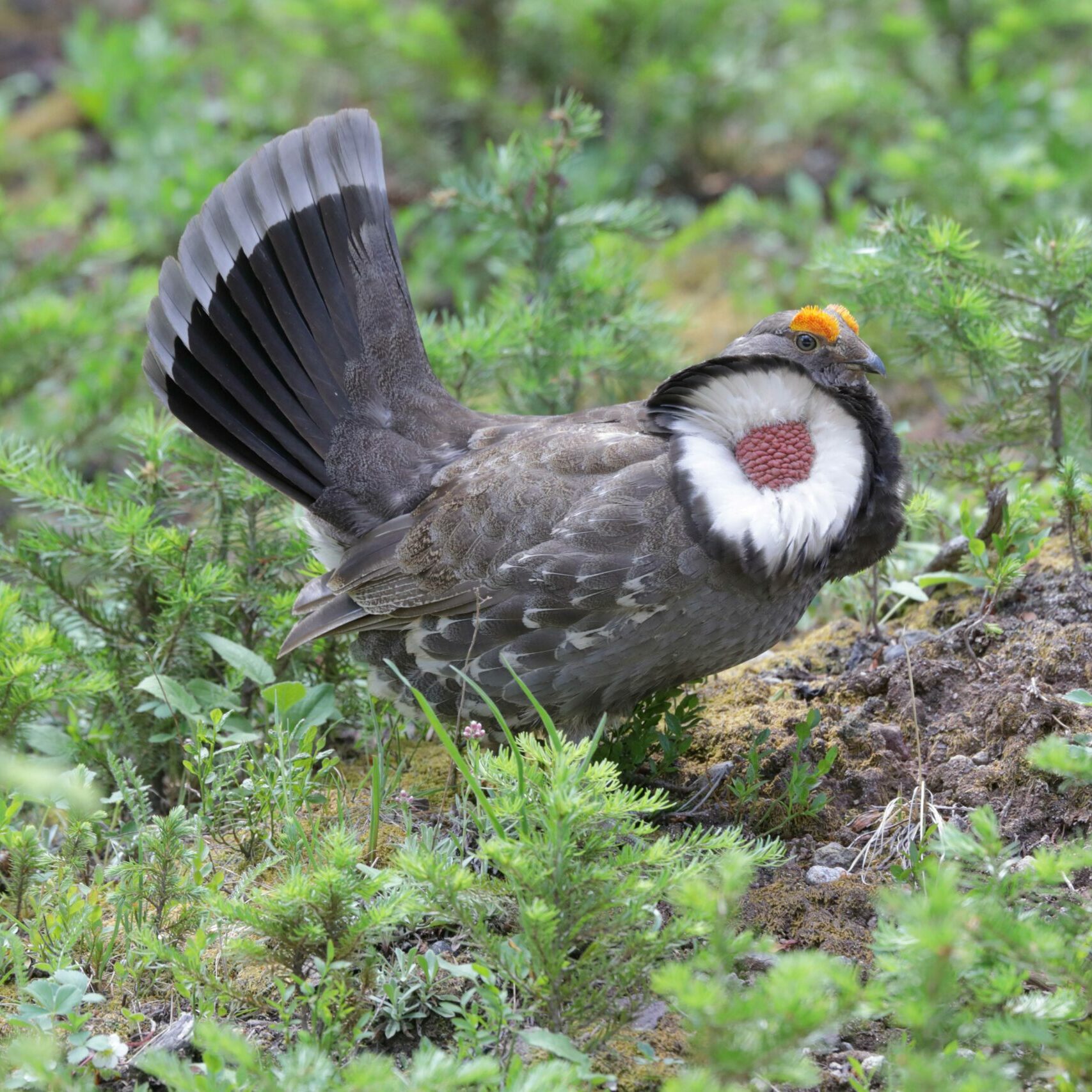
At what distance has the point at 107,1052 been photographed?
102 inches

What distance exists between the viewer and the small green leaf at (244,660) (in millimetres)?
3781

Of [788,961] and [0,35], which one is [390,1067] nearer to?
[788,961]

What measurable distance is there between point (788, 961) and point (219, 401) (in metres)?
2.51

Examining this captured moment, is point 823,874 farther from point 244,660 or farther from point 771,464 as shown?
point 244,660

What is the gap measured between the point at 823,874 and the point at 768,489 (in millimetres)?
971

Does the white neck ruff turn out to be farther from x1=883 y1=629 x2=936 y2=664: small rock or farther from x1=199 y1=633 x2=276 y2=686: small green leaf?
x1=199 y1=633 x2=276 y2=686: small green leaf

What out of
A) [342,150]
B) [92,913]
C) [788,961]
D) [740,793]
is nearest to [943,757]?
[740,793]

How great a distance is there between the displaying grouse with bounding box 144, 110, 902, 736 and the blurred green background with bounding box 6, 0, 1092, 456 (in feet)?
5.75

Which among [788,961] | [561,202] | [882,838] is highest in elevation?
[561,202]

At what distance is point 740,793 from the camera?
10.4 feet

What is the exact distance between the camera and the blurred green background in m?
5.98

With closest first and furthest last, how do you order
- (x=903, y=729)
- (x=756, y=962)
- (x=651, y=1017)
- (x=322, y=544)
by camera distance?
(x=651, y=1017) → (x=756, y=962) → (x=903, y=729) → (x=322, y=544)

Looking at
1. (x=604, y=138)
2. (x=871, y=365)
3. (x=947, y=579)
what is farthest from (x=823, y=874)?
(x=604, y=138)

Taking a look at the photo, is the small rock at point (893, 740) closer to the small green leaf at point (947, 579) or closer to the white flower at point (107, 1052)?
the small green leaf at point (947, 579)
